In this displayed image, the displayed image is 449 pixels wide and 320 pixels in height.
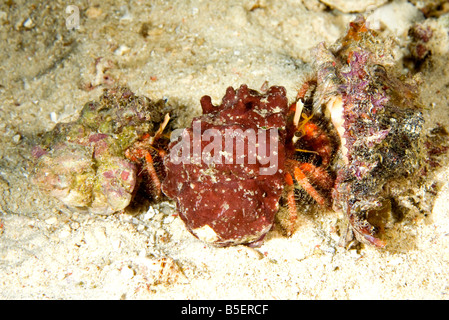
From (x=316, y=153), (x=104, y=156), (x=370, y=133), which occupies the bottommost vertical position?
(x=104, y=156)

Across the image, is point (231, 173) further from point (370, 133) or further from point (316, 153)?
point (370, 133)

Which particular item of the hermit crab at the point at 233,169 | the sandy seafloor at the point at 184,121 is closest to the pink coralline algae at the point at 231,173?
the hermit crab at the point at 233,169

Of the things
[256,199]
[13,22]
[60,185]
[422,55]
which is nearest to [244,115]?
[256,199]

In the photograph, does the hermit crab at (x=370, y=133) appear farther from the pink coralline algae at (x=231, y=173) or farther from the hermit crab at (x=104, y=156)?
the hermit crab at (x=104, y=156)

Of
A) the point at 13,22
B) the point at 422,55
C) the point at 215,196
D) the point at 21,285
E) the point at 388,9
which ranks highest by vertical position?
the point at 388,9

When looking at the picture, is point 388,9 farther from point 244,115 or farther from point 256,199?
point 256,199

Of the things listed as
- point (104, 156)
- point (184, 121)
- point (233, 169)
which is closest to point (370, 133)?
point (233, 169)
